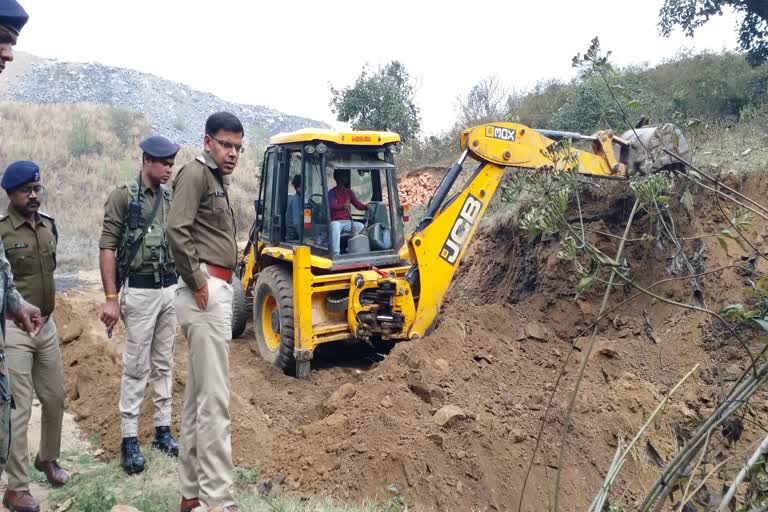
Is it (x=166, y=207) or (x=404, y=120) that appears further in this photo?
(x=404, y=120)

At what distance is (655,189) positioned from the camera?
7.20 ft

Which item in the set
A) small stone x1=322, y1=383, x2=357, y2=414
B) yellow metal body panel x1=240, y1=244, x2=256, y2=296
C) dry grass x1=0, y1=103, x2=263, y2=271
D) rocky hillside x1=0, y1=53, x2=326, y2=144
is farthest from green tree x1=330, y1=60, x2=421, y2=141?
rocky hillside x1=0, y1=53, x2=326, y2=144

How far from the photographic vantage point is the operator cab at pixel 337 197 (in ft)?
21.1

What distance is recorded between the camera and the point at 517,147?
623 centimetres

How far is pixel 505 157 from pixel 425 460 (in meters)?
3.12

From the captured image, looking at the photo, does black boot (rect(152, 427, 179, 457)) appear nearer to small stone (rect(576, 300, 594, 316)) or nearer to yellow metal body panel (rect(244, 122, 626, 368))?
yellow metal body panel (rect(244, 122, 626, 368))

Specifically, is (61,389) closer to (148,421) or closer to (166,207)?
(148,421)

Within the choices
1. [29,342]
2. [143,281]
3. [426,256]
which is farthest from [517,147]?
[29,342]

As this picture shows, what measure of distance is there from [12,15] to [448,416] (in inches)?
136

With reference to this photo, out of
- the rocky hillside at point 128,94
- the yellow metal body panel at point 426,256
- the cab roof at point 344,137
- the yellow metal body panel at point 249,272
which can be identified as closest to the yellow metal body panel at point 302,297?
the yellow metal body panel at point 426,256

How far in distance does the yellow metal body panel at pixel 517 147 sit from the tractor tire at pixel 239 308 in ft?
10.8

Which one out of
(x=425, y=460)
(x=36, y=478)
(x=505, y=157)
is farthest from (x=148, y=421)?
(x=505, y=157)

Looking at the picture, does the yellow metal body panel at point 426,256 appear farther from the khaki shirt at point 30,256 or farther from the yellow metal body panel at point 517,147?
the khaki shirt at point 30,256

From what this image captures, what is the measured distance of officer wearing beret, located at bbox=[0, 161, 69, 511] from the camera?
145 inches
